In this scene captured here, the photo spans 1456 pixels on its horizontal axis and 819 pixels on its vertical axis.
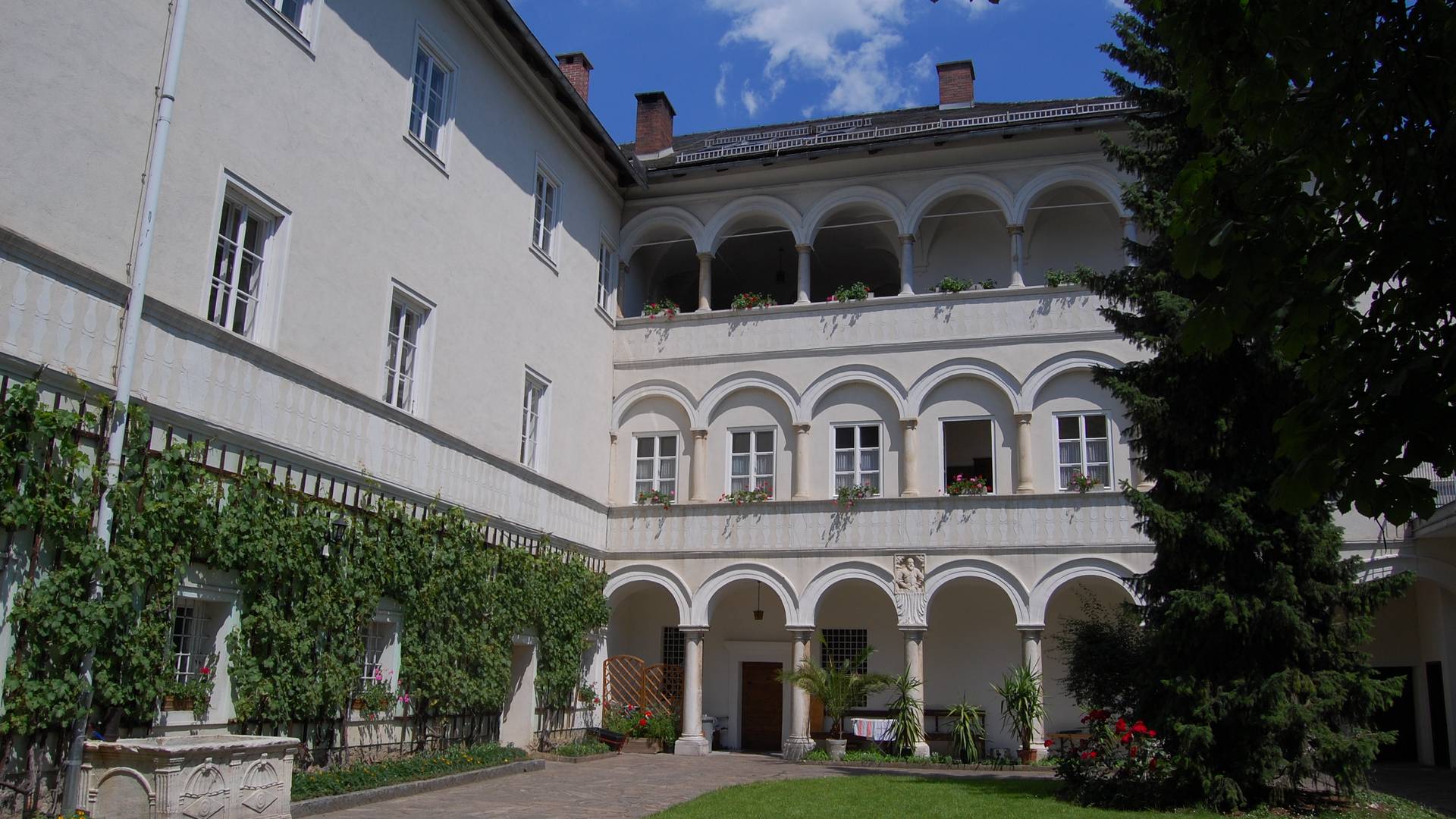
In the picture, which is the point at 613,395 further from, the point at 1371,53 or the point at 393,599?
the point at 1371,53

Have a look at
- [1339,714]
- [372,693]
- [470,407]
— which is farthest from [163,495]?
[1339,714]

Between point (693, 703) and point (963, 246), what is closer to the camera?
point (693, 703)

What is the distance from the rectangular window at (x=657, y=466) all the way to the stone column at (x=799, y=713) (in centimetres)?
393

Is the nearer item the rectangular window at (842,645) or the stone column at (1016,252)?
the stone column at (1016,252)

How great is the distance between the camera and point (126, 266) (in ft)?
36.7

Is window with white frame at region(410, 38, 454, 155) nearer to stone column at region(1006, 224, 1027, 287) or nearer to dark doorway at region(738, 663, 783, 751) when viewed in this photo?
stone column at region(1006, 224, 1027, 287)

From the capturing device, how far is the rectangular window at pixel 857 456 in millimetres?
22406

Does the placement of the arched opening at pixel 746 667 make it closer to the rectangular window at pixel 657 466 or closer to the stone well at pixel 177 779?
the rectangular window at pixel 657 466

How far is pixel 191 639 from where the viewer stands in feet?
40.1

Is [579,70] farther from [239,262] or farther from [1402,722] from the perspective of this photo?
[1402,722]

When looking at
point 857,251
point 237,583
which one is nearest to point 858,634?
point 857,251

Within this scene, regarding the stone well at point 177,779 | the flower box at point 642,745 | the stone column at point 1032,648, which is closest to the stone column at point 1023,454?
the stone column at point 1032,648

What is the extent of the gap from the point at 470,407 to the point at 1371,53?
14647 mm

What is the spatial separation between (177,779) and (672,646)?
1600cm
